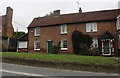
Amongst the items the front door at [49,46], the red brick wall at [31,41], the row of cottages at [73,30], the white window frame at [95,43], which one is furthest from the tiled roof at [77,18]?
the front door at [49,46]

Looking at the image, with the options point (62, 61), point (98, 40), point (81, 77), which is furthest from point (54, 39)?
point (81, 77)

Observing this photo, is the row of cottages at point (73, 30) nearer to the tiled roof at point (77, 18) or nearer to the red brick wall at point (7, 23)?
the tiled roof at point (77, 18)

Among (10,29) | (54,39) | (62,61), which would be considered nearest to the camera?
(62,61)

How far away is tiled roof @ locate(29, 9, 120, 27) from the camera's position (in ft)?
130

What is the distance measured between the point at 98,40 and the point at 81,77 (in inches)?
843

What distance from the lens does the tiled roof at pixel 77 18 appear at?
39675 millimetres

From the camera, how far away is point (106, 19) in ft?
126

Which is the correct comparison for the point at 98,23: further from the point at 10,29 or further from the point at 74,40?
the point at 10,29

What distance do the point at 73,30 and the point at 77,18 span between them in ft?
9.31

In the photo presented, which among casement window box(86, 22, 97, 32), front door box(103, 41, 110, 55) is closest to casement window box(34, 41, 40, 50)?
casement window box(86, 22, 97, 32)

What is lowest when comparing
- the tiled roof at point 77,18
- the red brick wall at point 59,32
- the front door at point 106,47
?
the front door at point 106,47

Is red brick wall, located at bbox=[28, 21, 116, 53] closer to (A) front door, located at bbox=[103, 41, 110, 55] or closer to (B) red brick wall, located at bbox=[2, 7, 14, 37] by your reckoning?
(A) front door, located at bbox=[103, 41, 110, 55]

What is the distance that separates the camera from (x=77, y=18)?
4247cm

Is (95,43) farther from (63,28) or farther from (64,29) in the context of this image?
(63,28)
